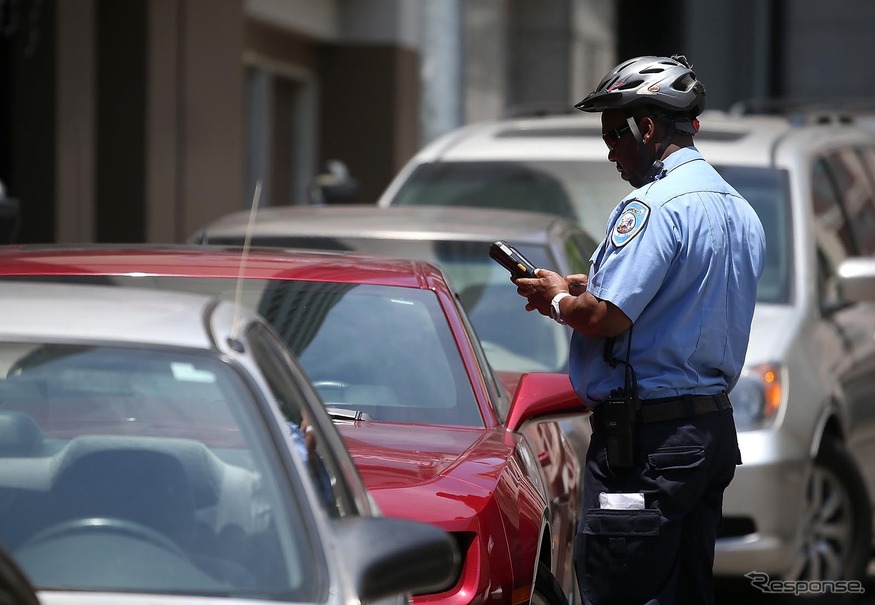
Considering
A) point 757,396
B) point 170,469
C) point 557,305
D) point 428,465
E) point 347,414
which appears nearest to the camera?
point 170,469

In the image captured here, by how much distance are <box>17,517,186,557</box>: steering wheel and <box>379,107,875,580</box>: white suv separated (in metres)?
4.37

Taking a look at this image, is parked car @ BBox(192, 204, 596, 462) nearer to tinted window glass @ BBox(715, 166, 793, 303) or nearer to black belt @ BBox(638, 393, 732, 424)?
tinted window glass @ BBox(715, 166, 793, 303)

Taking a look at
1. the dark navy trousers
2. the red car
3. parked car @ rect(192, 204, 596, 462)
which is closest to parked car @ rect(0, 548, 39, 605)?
the red car

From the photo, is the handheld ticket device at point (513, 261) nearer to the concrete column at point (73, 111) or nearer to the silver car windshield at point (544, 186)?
the silver car windshield at point (544, 186)

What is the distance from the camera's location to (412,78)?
720 inches

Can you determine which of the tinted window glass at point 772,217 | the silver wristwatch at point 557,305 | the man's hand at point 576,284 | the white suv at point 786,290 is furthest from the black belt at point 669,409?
the tinted window glass at point 772,217

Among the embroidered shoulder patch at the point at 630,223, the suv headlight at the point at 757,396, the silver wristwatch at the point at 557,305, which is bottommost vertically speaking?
the suv headlight at the point at 757,396

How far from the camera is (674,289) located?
4508 millimetres

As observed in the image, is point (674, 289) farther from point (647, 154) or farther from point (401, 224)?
point (401, 224)

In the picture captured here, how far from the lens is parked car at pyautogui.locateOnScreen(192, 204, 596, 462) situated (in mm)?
6793

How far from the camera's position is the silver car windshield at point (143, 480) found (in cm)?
311

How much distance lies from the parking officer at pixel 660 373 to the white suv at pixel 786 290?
8.87 ft

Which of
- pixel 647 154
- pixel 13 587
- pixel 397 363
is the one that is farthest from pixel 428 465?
pixel 13 587

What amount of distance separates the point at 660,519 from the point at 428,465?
1.96ft
